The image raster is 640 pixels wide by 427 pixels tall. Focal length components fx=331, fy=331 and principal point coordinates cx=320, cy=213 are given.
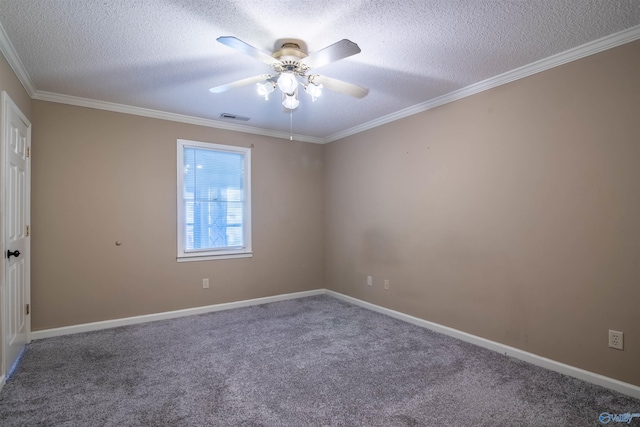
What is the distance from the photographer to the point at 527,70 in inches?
107

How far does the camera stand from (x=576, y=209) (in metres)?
2.48

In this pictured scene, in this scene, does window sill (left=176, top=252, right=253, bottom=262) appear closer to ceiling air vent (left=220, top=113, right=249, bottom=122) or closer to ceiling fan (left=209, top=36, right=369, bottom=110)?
ceiling air vent (left=220, top=113, right=249, bottom=122)

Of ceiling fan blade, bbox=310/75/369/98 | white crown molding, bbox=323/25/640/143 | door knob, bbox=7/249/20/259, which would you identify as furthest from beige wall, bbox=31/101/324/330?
ceiling fan blade, bbox=310/75/369/98

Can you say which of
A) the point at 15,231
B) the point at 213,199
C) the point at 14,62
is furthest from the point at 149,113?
the point at 15,231

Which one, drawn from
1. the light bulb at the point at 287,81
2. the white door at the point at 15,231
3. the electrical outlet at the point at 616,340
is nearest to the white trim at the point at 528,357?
the electrical outlet at the point at 616,340

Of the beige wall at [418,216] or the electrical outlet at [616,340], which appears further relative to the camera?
the beige wall at [418,216]

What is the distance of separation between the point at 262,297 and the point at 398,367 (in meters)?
2.44

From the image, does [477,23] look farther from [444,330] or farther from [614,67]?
[444,330]

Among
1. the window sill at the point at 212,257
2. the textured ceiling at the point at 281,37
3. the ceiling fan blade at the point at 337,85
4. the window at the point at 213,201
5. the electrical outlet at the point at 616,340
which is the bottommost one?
the electrical outlet at the point at 616,340

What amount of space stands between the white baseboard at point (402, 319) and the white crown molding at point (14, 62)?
7.54ft

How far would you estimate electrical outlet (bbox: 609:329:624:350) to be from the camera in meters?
2.25

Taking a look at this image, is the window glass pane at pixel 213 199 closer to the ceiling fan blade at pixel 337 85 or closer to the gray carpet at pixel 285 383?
the gray carpet at pixel 285 383

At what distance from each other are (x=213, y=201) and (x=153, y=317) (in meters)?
1.54

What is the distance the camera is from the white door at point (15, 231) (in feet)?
8.08
